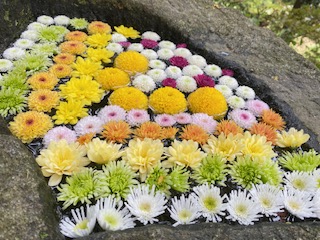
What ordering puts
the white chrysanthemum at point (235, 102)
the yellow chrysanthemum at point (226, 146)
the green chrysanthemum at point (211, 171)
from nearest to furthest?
the green chrysanthemum at point (211, 171)
the yellow chrysanthemum at point (226, 146)
the white chrysanthemum at point (235, 102)

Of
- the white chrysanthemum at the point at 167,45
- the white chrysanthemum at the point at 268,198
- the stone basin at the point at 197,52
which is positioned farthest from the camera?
the white chrysanthemum at the point at 167,45

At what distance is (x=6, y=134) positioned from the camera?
1.85 meters

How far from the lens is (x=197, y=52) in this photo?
3080 mm

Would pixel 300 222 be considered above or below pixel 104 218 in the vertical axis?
above

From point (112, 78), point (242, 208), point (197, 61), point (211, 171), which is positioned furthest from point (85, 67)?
point (242, 208)

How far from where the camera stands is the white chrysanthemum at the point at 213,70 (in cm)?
281

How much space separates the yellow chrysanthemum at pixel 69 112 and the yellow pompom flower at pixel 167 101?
404mm

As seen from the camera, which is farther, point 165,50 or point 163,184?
point 165,50

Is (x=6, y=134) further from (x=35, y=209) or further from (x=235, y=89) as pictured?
(x=235, y=89)

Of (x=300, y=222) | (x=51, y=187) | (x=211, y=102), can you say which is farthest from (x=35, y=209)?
(x=211, y=102)

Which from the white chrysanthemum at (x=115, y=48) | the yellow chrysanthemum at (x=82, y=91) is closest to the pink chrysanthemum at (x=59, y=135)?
the yellow chrysanthemum at (x=82, y=91)

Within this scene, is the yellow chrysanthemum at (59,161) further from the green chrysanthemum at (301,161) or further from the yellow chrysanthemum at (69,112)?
the green chrysanthemum at (301,161)

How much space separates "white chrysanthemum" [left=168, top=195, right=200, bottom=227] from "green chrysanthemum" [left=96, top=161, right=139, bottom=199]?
202 millimetres

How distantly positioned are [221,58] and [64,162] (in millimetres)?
1547
